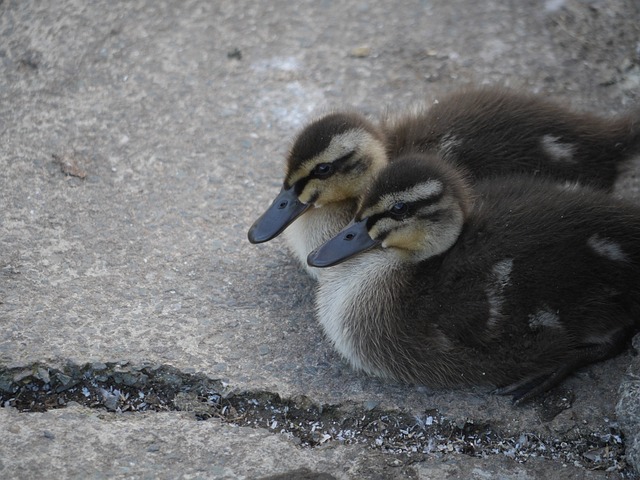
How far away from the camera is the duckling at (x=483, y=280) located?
2.77 meters

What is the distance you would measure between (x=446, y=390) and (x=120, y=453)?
3.21 feet

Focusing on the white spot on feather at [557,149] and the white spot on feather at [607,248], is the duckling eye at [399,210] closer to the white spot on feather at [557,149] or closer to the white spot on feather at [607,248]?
the white spot on feather at [607,248]

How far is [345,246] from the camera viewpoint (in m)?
2.96

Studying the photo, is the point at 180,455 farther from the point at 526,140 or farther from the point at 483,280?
the point at 526,140

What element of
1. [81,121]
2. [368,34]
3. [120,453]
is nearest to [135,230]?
[81,121]

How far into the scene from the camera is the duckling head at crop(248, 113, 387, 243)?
3.09 m

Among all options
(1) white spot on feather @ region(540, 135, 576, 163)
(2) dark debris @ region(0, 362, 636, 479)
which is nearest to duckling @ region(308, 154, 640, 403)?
(2) dark debris @ region(0, 362, 636, 479)

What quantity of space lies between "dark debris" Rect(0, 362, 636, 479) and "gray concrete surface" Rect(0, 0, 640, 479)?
26 mm

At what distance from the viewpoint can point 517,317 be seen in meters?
2.77

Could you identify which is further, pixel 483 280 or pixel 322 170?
pixel 322 170

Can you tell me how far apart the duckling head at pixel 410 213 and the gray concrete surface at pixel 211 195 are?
363mm

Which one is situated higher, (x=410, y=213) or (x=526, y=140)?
(x=410, y=213)

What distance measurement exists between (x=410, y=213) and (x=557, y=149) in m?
0.69

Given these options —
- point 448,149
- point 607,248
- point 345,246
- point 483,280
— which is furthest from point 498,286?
point 448,149
